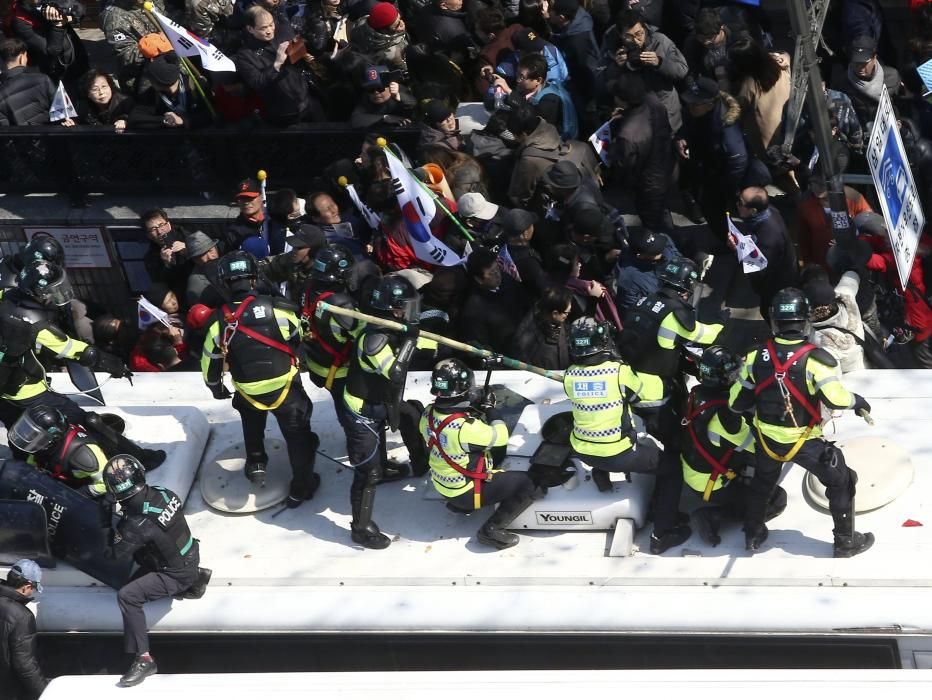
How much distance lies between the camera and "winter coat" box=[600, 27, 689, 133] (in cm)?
1051

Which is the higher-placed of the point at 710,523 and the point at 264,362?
the point at 264,362

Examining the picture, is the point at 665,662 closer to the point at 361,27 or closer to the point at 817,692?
the point at 817,692

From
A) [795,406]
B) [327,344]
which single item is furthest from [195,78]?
[795,406]

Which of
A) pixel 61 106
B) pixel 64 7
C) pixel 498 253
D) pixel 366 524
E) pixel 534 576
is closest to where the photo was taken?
pixel 534 576

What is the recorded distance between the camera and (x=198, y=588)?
8422mm

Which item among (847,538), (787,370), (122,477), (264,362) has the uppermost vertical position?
(787,370)

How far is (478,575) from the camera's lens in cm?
831

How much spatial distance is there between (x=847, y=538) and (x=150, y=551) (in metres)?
3.66

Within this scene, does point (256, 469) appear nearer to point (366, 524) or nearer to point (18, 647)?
point (366, 524)

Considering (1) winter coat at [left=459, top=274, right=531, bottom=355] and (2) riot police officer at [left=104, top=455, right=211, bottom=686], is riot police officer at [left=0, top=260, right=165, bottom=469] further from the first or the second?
(1) winter coat at [left=459, top=274, right=531, bottom=355]

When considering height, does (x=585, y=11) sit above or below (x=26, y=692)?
above

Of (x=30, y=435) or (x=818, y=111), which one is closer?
(x=30, y=435)

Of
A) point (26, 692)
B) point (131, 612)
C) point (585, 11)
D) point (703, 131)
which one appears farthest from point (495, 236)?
point (26, 692)

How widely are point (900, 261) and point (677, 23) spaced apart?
4.29 m
